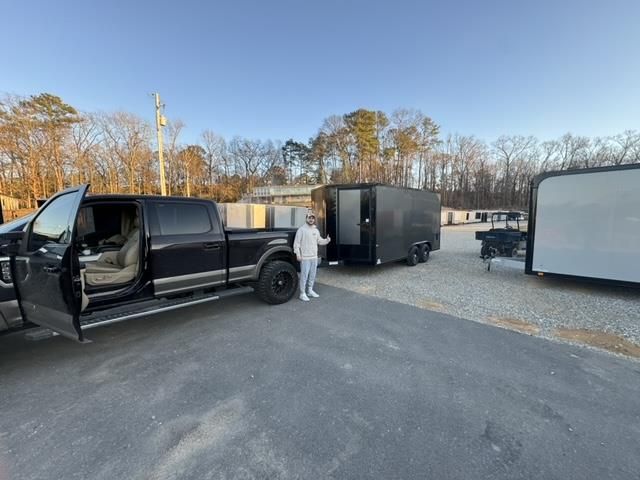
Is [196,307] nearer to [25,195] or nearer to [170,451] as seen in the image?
[170,451]

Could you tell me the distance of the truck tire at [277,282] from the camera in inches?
189

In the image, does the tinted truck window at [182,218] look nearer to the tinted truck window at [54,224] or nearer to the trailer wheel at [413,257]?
the tinted truck window at [54,224]

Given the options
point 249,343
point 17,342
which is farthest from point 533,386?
point 17,342

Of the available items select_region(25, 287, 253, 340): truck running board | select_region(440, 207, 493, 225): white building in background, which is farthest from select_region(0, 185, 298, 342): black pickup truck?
select_region(440, 207, 493, 225): white building in background

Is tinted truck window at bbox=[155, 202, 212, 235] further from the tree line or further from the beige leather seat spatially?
the tree line

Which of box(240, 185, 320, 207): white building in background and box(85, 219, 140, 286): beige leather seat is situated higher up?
box(240, 185, 320, 207): white building in background

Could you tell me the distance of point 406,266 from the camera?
8.73m

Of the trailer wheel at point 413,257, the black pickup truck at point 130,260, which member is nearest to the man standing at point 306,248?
the black pickup truck at point 130,260

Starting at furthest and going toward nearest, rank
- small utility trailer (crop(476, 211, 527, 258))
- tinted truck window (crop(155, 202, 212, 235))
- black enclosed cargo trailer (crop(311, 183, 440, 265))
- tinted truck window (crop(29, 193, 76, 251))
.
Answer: small utility trailer (crop(476, 211, 527, 258)) < black enclosed cargo trailer (crop(311, 183, 440, 265)) < tinted truck window (crop(155, 202, 212, 235)) < tinted truck window (crop(29, 193, 76, 251))

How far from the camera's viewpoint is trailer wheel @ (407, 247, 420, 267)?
334 inches

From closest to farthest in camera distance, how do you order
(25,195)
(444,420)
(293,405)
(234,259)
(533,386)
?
(444,420) < (293,405) < (533,386) < (234,259) < (25,195)

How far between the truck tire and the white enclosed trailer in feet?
17.9

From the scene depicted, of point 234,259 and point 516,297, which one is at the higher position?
point 234,259

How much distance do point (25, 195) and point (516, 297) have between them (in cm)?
3990
